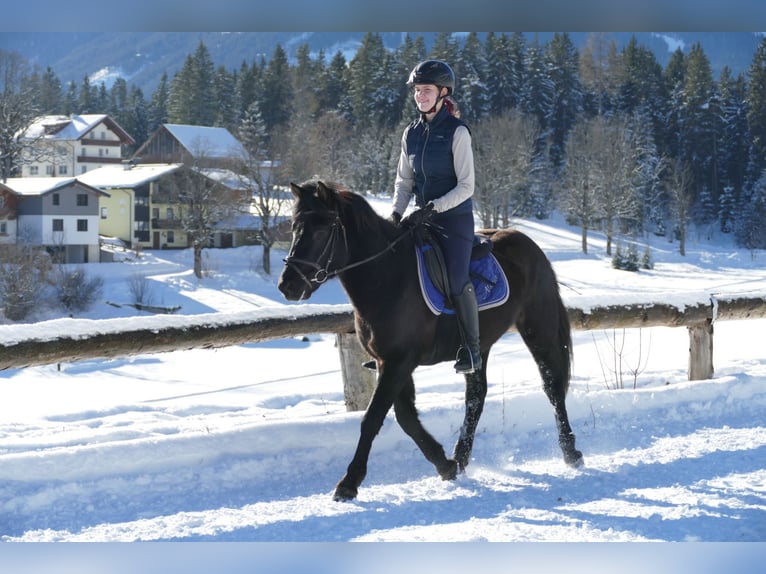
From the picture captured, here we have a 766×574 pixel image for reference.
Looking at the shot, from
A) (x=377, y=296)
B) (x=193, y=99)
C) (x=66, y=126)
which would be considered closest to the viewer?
(x=377, y=296)

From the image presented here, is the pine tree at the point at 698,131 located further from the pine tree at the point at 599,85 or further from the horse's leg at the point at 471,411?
the horse's leg at the point at 471,411

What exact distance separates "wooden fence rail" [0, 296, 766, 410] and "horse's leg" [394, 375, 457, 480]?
123 cm

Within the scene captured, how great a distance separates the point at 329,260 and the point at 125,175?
57705mm

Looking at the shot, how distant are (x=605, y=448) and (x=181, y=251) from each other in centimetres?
5025

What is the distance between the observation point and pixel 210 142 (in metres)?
52.4

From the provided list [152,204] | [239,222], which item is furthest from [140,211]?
[239,222]

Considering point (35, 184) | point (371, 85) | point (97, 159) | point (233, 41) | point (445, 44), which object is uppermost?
point (371, 85)

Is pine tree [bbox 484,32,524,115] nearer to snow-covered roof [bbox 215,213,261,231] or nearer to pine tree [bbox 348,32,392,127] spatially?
pine tree [bbox 348,32,392,127]

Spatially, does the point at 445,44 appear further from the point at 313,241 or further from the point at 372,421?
the point at 372,421

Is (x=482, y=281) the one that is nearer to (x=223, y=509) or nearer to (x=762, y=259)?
(x=223, y=509)

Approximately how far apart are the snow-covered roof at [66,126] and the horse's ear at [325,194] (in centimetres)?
3636

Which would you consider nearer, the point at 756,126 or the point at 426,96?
the point at 426,96

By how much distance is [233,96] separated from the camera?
156 ft

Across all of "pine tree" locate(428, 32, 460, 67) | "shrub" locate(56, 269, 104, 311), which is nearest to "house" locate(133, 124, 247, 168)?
"shrub" locate(56, 269, 104, 311)
